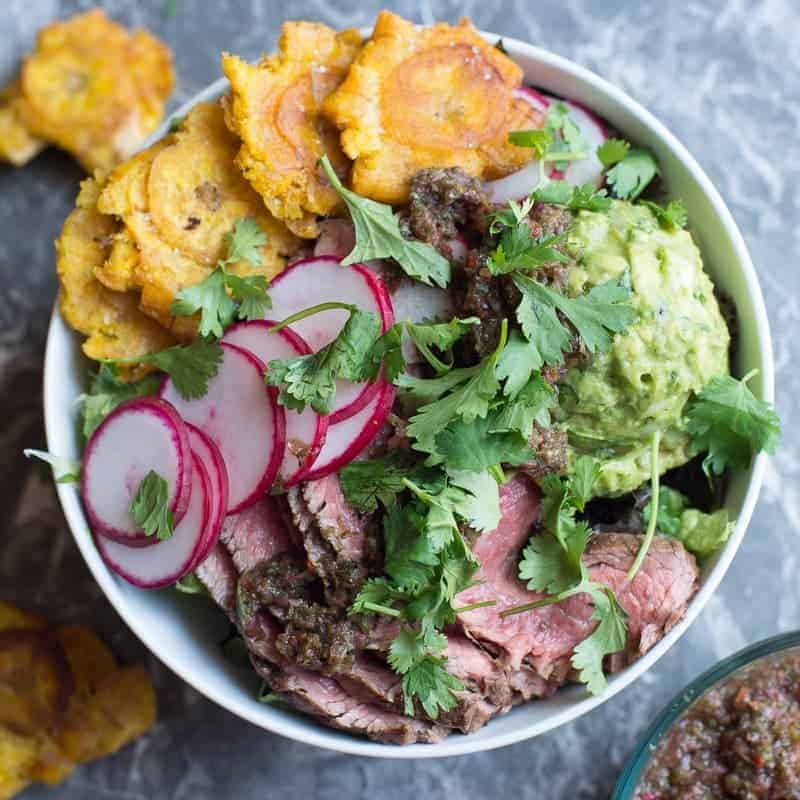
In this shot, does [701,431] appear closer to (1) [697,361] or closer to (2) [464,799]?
(1) [697,361]

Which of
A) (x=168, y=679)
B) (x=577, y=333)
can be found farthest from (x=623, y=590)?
(x=168, y=679)

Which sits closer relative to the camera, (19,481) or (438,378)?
(438,378)

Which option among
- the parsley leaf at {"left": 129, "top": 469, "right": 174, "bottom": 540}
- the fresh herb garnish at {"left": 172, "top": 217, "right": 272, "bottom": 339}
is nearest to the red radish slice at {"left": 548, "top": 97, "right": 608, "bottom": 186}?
the fresh herb garnish at {"left": 172, "top": 217, "right": 272, "bottom": 339}

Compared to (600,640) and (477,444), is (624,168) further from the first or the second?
(600,640)

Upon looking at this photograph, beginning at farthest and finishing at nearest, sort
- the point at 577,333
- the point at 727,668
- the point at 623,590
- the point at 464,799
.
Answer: the point at 464,799, the point at 727,668, the point at 623,590, the point at 577,333

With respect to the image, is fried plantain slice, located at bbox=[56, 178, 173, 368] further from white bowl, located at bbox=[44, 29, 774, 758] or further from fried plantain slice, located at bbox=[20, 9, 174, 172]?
fried plantain slice, located at bbox=[20, 9, 174, 172]

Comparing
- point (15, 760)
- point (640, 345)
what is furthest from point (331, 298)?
point (15, 760)
